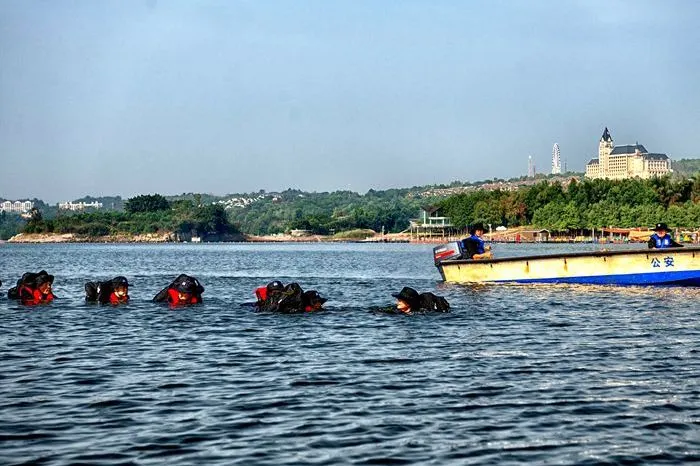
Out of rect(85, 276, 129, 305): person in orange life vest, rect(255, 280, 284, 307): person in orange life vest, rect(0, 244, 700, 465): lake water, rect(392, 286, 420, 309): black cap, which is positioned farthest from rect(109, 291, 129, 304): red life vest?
rect(392, 286, 420, 309): black cap

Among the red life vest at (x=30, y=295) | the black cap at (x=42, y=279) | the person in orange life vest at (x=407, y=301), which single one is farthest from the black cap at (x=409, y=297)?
the red life vest at (x=30, y=295)

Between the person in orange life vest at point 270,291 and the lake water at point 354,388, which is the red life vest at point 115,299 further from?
the person in orange life vest at point 270,291

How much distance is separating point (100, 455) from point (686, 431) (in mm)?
8193

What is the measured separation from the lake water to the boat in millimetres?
8425

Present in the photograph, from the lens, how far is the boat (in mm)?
40062

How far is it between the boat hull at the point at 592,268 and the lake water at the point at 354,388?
331 inches

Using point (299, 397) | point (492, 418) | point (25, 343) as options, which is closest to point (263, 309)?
point (25, 343)

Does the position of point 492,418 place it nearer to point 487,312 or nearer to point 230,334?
point 230,334

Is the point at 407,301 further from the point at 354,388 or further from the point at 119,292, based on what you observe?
the point at 354,388

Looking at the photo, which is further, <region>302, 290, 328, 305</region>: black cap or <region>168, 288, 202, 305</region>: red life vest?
<region>168, 288, 202, 305</region>: red life vest

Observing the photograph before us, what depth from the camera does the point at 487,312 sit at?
107 ft

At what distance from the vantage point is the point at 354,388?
1800 cm

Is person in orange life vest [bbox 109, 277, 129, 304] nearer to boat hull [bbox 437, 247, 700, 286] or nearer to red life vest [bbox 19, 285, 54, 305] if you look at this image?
red life vest [bbox 19, 285, 54, 305]

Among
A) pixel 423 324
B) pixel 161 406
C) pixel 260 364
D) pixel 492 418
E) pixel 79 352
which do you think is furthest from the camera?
pixel 423 324
